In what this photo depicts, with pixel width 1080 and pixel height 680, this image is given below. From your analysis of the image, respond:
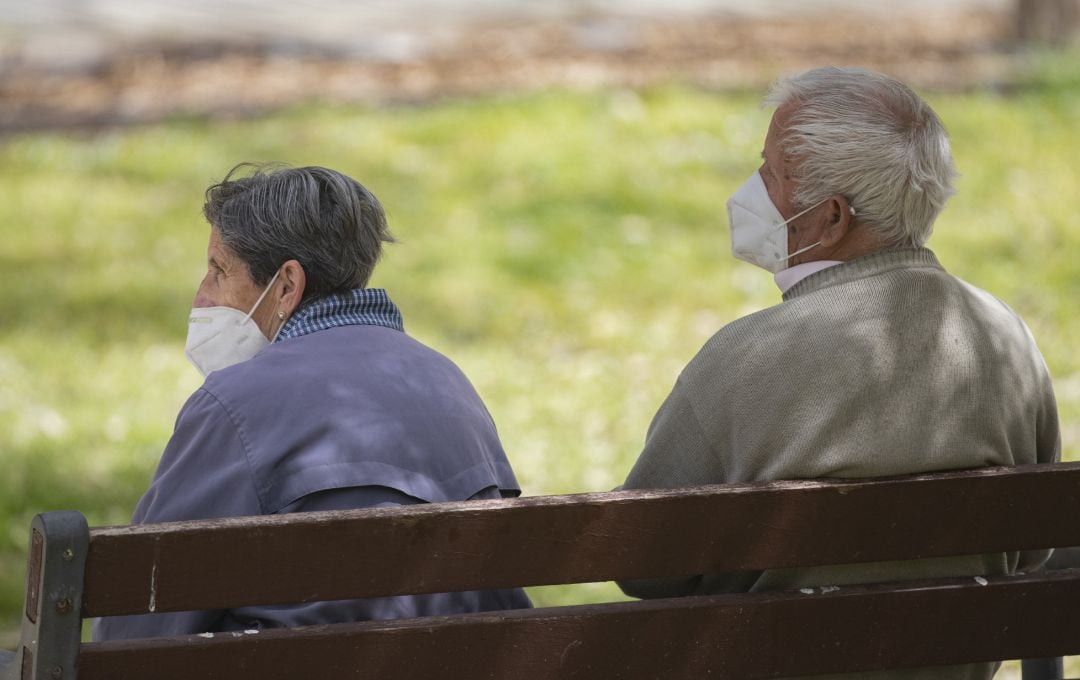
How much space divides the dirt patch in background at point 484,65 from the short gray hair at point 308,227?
283 inches

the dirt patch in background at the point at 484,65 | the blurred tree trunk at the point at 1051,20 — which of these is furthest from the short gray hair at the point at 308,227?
the blurred tree trunk at the point at 1051,20

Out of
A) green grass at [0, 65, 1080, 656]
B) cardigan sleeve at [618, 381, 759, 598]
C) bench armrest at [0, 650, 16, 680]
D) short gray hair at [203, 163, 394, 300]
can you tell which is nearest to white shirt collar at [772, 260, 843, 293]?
cardigan sleeve at [618, 381, 759, 598]

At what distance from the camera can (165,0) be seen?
13.4 m

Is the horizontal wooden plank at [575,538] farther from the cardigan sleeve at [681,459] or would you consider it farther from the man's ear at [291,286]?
the man's ear at [291,286]

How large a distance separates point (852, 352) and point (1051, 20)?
391 inches

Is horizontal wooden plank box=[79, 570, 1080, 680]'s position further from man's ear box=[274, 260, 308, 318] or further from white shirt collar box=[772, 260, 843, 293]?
man's ear box=[274, 260, 308, 318]

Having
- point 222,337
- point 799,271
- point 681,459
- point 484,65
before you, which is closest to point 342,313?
point 222,337

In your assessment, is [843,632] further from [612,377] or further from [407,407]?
[612,377]

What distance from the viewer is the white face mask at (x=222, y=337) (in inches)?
126

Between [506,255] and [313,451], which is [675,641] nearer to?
[313,451]

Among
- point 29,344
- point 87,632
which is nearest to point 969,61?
point 29,344

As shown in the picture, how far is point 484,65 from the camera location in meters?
11.4

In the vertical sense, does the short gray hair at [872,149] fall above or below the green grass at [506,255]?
above

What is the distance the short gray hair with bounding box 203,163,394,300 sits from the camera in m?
3.04
